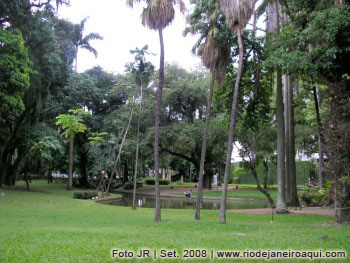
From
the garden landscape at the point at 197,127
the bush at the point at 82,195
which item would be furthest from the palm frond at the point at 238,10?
the bush at the point at 82,195

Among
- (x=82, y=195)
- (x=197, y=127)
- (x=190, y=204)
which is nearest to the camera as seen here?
(x=82, y=195)

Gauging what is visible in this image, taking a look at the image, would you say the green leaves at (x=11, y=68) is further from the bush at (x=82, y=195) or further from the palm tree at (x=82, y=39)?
the palm tree at (x=82, y=39)

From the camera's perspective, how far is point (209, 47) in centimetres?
1512

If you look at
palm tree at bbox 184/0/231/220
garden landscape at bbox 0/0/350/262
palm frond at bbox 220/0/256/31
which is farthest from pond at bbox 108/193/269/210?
palm frond at bbox 220/0/256/31

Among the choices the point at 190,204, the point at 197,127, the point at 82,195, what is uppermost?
the point at 197,127

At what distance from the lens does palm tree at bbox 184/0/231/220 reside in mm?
15227

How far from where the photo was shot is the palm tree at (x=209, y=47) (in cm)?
1523

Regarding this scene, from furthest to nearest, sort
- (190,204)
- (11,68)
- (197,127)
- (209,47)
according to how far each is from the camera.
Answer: (197,127) < (190,204) < (11,68) < (209,47)

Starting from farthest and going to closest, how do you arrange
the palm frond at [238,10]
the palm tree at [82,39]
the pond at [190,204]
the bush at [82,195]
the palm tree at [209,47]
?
the palm tree at [82,39] → the bush at [82,195] → the pond at [190,204] → the palm tree at [209,47] → the palm frond at [238,10]

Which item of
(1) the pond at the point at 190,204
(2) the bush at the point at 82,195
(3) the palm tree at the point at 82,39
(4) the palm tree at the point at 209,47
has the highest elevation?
(3) the palm tree at the point at 82,39

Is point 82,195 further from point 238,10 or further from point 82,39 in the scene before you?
point 238,10

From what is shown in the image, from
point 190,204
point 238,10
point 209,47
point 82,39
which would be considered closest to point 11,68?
point 209,47

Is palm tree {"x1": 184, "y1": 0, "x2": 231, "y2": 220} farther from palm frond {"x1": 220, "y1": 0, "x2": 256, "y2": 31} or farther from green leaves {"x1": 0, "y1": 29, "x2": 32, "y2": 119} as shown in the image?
green leaves {"x1": 0, "y1": 29, "x2": 32, "y2": 119}

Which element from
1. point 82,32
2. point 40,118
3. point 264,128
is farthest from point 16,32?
point 264,128
